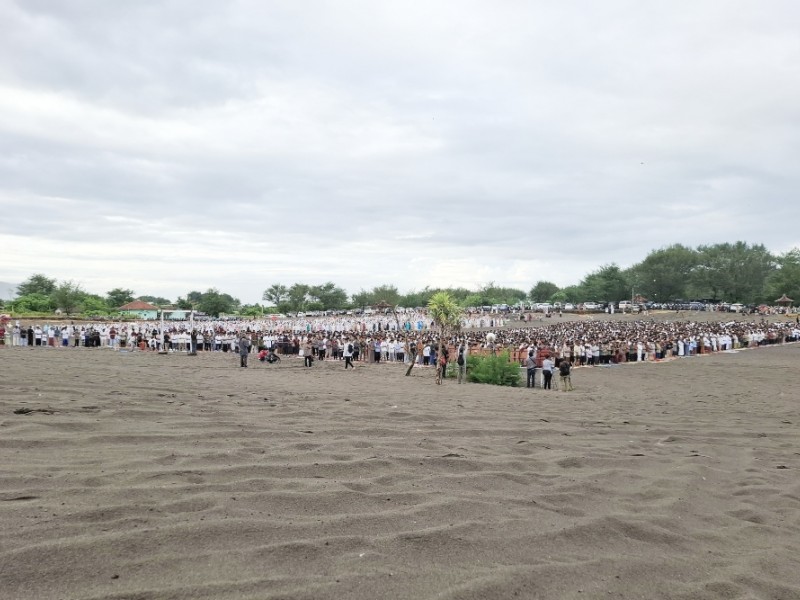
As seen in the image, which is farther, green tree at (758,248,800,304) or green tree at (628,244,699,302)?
green tree at (628,244,699,302)

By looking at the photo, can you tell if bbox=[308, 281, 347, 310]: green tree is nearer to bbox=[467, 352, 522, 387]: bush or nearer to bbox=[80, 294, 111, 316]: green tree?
bbox=[80, 294, 111, 316]: green tree

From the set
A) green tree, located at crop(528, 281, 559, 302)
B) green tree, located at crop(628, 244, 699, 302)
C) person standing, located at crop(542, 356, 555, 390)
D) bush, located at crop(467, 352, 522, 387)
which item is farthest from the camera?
green tree, located at crop(528, 281, 559, 302)

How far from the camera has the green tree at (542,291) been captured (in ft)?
427

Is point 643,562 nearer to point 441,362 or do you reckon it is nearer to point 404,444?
point 404,444

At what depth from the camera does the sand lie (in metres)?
3.38

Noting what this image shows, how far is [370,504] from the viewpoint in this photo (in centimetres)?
464

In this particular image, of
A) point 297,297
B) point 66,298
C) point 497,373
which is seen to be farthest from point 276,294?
point 497,373

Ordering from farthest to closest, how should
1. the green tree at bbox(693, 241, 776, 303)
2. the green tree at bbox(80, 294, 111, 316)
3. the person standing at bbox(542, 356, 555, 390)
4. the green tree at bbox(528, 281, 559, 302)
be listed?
the green tree at bbox(528, 281, 559, 302)
the green tree at bbox(693, 241, 776, 303)
the green tree at bbox(80, 294, 111, 316)
the person standing at bbox(542, 356, 555, 390)

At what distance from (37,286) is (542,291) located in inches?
3718

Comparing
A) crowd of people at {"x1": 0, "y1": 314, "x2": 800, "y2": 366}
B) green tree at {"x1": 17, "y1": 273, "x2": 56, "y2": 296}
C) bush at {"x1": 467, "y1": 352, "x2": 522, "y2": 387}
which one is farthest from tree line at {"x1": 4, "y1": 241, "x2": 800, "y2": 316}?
bush at {"x1": 467, "y1": 352, "x2": 522, "y2": 387}

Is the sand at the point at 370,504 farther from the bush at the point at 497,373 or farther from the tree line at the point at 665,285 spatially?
the tree line at the point at 665,285

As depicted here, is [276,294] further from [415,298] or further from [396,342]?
[396,342]

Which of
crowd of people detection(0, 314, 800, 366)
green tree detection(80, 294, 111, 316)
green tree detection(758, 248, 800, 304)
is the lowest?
crowd of people detection(0, 314, 800, 366)

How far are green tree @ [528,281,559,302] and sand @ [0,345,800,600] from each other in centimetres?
12346
